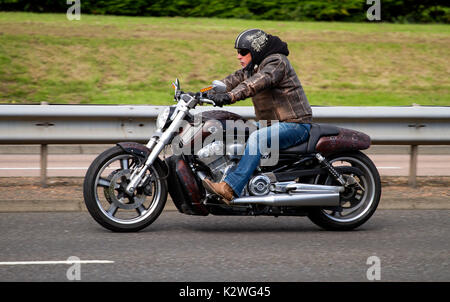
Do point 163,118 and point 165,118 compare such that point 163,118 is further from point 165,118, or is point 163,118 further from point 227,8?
point 227,8

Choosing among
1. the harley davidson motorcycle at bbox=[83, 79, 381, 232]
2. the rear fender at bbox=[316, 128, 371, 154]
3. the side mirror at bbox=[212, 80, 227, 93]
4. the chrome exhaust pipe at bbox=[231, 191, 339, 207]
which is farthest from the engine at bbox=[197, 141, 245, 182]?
the rear fender at bbox=[316, 128, 371, 154]

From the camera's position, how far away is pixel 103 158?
654 centimetres

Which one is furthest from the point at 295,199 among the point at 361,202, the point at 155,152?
the point at 155,152

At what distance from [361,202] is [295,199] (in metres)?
0.71

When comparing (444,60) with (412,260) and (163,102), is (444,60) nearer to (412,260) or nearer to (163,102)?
(163,102)

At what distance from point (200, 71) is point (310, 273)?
1104 centimetres

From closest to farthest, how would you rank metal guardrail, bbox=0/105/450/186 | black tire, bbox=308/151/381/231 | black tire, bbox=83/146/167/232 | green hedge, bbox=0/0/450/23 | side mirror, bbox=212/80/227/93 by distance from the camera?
side mirror, bbox=212/80/227/93 < black tire, bbox=83/146/167/232 < black tire, bbox=308/151/381/231 < metal guardrail, bbox=0/105/450/186 < green hedge, bbox=0/0/450/23

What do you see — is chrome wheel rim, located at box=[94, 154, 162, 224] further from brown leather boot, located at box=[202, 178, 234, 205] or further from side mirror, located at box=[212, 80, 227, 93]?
side mirror, located at box=[212, 80, 227, 93]

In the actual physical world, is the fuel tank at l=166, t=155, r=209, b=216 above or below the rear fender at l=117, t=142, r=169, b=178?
below

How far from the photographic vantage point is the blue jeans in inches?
261

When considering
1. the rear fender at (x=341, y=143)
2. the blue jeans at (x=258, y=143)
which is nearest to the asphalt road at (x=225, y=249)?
the blue jeans at (x=258, y=143)

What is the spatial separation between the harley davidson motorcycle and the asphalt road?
0.79 feet

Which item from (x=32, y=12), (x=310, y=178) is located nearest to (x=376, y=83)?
(x=32, y=12)

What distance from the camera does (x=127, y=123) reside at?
28.5 feet
